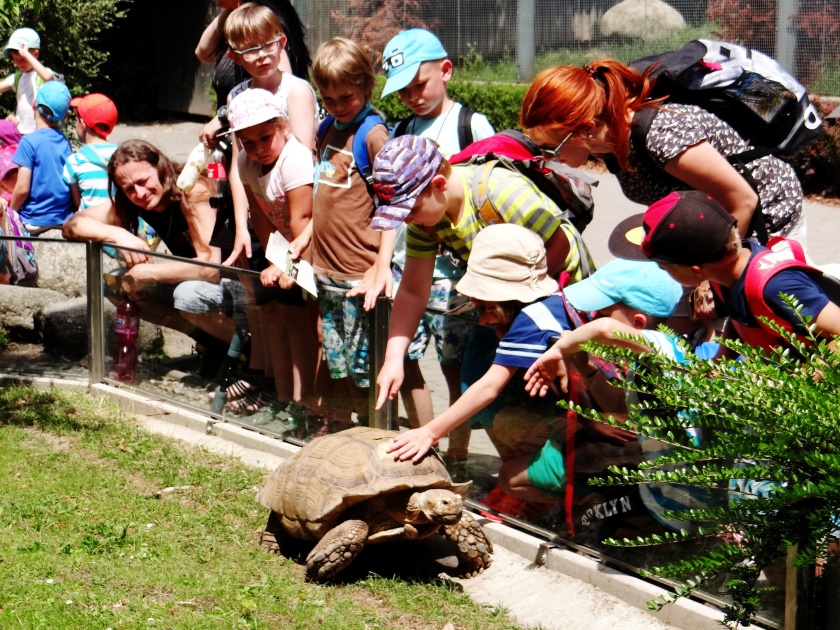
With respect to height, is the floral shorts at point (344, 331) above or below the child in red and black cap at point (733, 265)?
below

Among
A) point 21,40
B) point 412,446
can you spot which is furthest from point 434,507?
point 21,40

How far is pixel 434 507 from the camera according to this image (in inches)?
163

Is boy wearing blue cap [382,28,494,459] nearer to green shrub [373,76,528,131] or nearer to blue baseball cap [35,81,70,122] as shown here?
blue baseball cap [35,81,70,122]

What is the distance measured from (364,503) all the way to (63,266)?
3.62m

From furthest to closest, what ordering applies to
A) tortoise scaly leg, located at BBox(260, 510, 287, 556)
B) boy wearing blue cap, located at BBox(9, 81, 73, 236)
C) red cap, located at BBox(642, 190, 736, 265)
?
boy wearing blue cap, located at BBox(9, 81, 73, 236) → tortoise scaly leg, located at BBox(260, 510, 287, 556) → red cap, located at BBox(642, 190, 736, 265)

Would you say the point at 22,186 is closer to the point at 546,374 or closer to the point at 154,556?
the point at 154,556

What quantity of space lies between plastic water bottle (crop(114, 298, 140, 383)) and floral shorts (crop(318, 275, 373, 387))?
1742mm

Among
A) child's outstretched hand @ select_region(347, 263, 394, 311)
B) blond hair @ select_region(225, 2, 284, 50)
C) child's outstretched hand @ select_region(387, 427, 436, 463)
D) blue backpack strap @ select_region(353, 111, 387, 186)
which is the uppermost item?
blond hair @ select_region(225, 2, 284, 50)

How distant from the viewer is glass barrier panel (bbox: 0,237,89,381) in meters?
7.05

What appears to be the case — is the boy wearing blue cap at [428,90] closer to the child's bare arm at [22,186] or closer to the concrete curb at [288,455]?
the concrete curb at [288,455]

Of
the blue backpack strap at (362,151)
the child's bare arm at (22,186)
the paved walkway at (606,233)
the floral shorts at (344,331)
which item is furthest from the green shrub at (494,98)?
the floral shorts at (344,331)

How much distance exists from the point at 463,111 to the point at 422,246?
115 cm

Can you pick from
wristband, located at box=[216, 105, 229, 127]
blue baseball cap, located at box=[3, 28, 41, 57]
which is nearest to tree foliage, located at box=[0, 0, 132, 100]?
blue baseball cap, located at box=[3, 28, 41, 57]

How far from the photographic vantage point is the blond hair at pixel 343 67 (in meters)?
5.59
